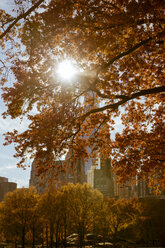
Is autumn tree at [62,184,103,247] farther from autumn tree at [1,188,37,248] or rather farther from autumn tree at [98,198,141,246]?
autumn tree at [1,188,37,248]

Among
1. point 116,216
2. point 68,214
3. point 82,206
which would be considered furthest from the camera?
point 116,216

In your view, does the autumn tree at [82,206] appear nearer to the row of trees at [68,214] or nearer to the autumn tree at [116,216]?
the row of trees at [68,214]

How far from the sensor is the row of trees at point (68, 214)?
35000 mm

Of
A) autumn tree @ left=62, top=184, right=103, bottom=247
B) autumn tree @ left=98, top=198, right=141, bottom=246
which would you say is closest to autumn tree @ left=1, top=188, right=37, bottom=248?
autumn tree @ left=62, top=184, right=103, bottom=247

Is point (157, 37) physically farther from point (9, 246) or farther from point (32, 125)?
point (9, 246)

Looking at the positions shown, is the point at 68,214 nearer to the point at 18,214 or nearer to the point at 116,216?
the point at 18,214

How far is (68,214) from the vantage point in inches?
1406

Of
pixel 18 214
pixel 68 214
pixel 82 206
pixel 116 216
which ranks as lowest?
pixel 116 216

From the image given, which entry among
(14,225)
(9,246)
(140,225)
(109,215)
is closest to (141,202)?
(140,225)

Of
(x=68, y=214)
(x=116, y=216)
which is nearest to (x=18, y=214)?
(x=68, y=214)

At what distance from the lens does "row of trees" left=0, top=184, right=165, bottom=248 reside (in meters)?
35.0

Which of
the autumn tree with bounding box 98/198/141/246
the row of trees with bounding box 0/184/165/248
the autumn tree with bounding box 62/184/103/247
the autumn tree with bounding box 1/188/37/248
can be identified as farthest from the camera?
the autumn tree with bounding box 98/198/141/246

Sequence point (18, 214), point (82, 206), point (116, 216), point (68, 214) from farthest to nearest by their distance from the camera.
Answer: point (116, 216) → point (18, 214) → point (68, 214) → point (82, 206)

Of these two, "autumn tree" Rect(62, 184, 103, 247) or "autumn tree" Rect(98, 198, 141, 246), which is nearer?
"autumn tree" Rect(62, 184, 103, 247)
